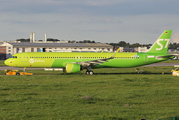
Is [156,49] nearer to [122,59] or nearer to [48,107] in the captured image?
[122,59]

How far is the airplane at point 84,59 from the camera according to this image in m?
46.5

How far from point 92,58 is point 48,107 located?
3012 centimetres

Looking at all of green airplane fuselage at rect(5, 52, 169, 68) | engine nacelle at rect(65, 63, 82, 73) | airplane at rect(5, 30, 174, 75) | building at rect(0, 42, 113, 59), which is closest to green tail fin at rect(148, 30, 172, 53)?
airplane at rect(5, 30, 174, 75)

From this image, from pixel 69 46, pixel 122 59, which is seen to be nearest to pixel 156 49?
pixel 122 59

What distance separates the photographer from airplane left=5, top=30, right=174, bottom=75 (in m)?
46.5

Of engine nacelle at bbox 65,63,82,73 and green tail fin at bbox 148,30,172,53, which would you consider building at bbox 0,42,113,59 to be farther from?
engine nacelle at bbox 65,63,82,73

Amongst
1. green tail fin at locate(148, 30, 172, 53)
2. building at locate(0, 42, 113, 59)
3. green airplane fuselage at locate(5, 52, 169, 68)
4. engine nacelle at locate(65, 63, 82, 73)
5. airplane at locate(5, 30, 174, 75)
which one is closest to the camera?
engine nacelle at locate(65, 63, 82, 73)

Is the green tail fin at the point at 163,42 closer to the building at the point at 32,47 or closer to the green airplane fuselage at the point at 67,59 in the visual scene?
the green airplane fuselage at the point at 67,59

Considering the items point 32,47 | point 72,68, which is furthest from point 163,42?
point 32,47

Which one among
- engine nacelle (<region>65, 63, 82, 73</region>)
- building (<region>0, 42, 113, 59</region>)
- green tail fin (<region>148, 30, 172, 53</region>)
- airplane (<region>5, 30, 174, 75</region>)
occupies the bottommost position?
engine nacelle (<region>65, 63, 82, 73</region>)

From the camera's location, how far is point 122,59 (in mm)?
48625

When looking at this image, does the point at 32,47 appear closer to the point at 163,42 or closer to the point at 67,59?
the point at 67,59

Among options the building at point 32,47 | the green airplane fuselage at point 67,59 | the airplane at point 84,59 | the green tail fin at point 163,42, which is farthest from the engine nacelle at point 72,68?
the building at point 32,47

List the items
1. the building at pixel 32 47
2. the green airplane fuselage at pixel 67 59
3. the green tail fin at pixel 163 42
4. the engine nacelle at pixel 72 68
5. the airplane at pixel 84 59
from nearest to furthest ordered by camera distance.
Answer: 1. the engine nacelle at pixel 72 68
2. the airplane at pixel 84 59
3. the green airplane fuselage at pixel 67 59
4. the green tail fin at pixel 163 42
5. the building at pixel 32 47
